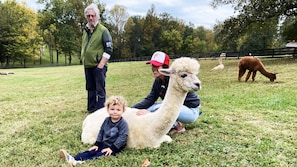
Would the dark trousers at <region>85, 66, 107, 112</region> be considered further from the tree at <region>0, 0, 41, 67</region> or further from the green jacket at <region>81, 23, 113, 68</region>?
the tree at <region>0, 0, 41, 67</region>

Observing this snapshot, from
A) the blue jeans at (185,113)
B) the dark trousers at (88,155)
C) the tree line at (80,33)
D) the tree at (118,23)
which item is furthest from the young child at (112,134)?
the tree at (118,23)

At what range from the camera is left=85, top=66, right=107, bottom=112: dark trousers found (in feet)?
17.6

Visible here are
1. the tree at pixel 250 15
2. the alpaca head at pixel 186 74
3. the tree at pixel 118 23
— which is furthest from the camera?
the tree at pixel 118 23

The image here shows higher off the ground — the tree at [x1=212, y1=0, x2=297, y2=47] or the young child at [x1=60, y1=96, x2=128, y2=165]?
the tree at [x1=212, y1=0, x2=297, y2=47]

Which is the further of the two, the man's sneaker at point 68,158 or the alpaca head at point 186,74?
the alpaca head at point 186,74

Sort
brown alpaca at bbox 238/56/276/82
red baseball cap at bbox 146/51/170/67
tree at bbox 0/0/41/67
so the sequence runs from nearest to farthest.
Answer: red baseball cap at bbox 146/51/170/67 → brown alpaca at bbox 238/56/276/82 → tree at bbox 0/0/41/67

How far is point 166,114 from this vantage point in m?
3.32

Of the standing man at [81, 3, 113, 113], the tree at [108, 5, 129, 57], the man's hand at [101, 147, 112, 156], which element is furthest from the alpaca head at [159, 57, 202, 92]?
the tree at [108, 5, 129, 57]

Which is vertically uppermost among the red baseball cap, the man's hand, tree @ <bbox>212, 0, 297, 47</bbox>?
tree @ <bbox>212, 0, 297, 47</bbox>

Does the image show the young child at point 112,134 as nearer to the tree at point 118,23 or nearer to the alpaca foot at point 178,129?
the alpaca foot at point 178,129

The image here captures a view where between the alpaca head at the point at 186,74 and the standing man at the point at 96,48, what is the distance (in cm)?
222

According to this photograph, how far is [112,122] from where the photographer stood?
346 cm

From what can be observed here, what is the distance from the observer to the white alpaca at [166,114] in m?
3.18

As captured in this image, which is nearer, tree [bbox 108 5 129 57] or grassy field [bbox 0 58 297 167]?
grassy field [bbox 0 58 297 167]
